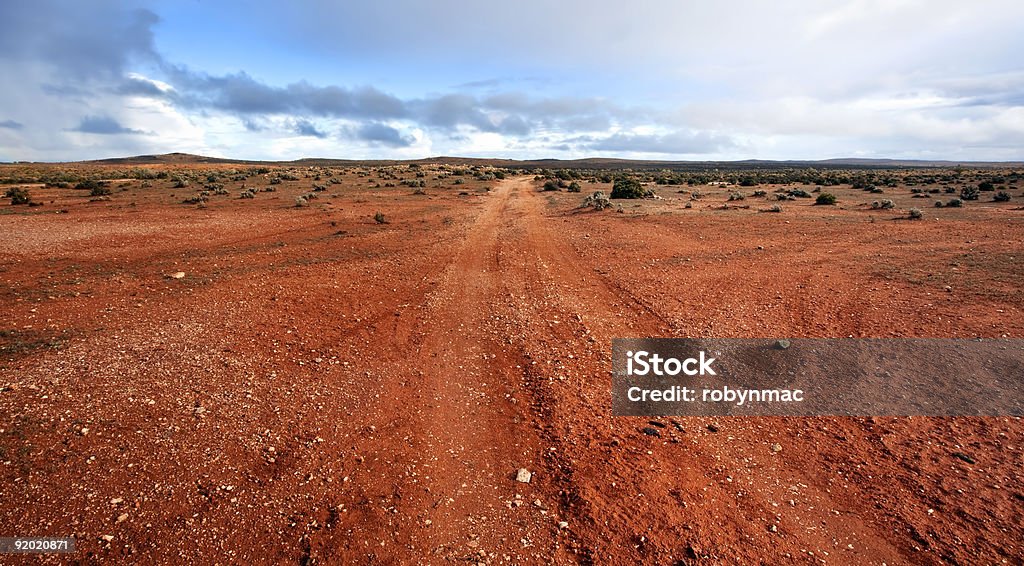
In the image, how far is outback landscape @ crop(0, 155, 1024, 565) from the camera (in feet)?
12.6

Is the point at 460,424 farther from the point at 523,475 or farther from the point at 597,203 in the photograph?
the point at 597,203

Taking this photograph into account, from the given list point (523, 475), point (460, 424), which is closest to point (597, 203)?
point (460, 424)

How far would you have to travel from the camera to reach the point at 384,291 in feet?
33.7

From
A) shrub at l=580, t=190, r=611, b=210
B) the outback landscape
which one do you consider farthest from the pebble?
shrub at l=580, t=190, r=611, b=210

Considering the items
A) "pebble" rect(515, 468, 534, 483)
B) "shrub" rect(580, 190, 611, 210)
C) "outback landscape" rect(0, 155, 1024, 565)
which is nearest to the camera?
"outback landscape" rect(0, 155, 1024, 565)

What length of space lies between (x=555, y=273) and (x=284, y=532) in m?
8.69

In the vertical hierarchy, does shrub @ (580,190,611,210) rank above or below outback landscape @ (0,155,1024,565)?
above

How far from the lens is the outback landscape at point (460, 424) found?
386cm

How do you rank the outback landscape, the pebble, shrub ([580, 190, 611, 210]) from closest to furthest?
the outback landscape < the pebble < shrub ([580, 190, 611, 210])

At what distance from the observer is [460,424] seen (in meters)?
5.41

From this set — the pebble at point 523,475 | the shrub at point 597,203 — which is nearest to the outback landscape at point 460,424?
the pebble at point 523,475

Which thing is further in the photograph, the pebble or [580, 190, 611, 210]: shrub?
[580, 190, 611, 210]: shrub

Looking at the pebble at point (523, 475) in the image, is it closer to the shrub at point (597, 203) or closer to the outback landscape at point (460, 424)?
the outback landscape at point (460, 424)

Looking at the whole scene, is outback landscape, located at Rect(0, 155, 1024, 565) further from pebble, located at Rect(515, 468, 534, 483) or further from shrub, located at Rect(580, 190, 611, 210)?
shrub, located at Rect(580, 190, 611, 210)
